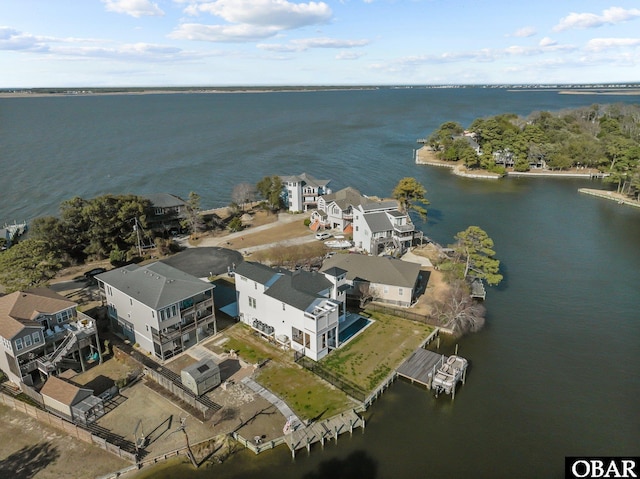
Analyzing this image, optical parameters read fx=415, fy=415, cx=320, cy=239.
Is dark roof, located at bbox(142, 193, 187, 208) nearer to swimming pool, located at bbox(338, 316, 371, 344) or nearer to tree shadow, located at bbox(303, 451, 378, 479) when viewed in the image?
swimming pool, located at bbox(338, 316, 371, 344)

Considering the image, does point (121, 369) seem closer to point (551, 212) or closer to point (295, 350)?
point (295, 350)

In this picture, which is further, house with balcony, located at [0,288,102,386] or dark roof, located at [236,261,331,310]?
dark roof, located at [236,261,331,310]

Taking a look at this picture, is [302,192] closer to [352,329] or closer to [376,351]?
[352,329]

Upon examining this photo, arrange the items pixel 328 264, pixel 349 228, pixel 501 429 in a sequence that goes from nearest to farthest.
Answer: pixel 501 429
pixel 328 264
pixel 349 228

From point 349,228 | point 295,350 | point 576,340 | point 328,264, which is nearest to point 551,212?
point 349,228

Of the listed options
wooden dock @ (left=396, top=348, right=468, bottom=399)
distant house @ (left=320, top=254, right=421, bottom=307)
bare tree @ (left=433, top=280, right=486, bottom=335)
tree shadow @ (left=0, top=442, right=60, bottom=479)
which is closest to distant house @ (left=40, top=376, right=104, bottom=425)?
tree shadow @ (left=0, top=442, right=60, bottom=479)

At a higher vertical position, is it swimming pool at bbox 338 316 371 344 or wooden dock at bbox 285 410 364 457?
swimming pool at bbox 338 316 371 344

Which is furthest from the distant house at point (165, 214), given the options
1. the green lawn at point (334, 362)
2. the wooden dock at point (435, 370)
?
the wooden dock at point (435, 370)

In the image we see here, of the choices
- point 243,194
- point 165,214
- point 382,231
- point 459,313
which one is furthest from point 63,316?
point 243,194
